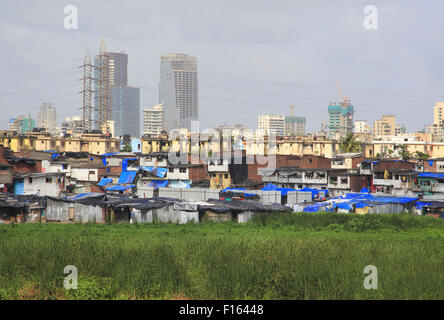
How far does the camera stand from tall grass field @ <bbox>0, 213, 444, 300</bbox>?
695 inches

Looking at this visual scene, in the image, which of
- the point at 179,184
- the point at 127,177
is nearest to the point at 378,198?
the point at 179,184

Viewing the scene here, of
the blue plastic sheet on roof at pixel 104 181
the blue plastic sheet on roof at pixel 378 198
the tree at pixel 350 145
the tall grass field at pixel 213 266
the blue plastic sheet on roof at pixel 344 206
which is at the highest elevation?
the tree at pixel 350 145

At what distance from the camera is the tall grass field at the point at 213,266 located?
1766cm

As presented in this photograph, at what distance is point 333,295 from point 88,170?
39.8m

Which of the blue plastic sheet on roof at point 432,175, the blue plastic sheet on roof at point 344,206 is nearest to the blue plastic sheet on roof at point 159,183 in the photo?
the blue plastic sheet on roof at point 344,206

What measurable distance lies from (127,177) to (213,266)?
35.0 meters

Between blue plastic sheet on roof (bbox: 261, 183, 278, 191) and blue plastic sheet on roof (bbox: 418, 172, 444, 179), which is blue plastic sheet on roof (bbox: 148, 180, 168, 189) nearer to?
blue plastic sheet on roof (bbox: 261, 183, 278, 191)

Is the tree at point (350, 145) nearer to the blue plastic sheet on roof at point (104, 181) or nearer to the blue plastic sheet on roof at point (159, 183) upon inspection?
the blue plastic sheet on roof at point (159, 183)

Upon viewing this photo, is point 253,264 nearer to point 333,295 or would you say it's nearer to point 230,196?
point 333,295

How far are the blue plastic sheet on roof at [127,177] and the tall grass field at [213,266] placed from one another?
2558cm

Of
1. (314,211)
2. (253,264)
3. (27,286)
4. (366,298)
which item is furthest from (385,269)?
(314,211)

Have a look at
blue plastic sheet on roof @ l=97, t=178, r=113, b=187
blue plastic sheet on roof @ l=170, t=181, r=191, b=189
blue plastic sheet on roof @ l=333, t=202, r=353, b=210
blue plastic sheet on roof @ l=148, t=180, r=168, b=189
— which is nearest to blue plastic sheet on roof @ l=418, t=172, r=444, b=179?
blue plastic sheet on roof @ l=333, t=202, r=353, b=210

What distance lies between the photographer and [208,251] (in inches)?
848

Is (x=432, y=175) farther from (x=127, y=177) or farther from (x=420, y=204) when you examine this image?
(x=127, y=177)
